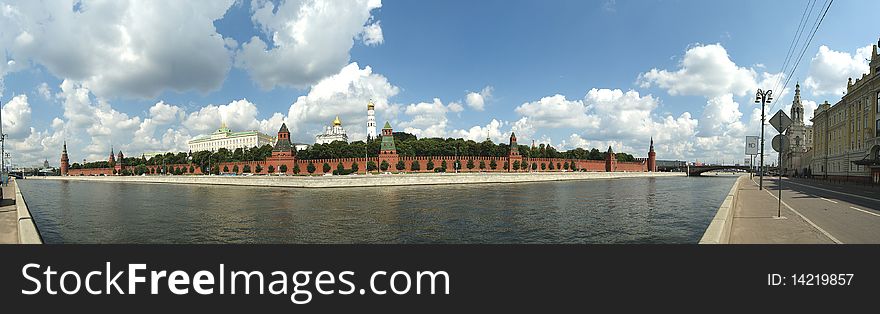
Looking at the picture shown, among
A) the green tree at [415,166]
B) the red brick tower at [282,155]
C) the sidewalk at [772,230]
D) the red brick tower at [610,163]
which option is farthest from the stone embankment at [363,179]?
the sidewalk at [772,230]

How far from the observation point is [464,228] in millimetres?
14852

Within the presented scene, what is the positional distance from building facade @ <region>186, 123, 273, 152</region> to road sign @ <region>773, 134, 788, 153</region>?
140 metres

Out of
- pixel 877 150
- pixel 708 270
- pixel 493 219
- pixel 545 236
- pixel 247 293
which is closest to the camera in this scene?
pixel 247 293

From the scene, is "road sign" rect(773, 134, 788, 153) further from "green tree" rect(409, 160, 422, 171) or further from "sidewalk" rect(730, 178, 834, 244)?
"green tree" rect(409, 160, 422, 171)

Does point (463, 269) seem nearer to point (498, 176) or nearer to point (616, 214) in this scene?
point (616, 214)

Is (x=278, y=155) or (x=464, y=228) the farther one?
(x=278, y=155)

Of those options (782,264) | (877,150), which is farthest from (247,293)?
(877,150)

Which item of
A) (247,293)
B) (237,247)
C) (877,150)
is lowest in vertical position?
(237,247)

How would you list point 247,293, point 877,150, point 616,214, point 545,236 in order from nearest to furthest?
point 247,293, point 545,236, point 616,214, point 877,150

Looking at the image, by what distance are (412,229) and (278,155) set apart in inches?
2358

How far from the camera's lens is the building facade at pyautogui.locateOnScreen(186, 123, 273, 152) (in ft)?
465

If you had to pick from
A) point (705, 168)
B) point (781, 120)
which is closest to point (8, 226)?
point (781, 120)

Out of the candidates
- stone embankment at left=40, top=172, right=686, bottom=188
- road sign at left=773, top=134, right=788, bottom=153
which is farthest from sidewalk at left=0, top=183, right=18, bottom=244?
stone embankment at left=40, top=172, right=686, bottom=188

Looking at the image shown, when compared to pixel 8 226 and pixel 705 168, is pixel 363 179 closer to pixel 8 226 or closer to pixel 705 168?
pixel 8 226
